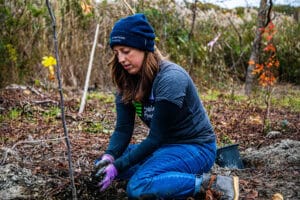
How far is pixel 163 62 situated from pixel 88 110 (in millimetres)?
3176

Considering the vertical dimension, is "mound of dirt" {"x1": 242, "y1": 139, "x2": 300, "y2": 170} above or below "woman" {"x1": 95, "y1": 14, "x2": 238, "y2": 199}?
below

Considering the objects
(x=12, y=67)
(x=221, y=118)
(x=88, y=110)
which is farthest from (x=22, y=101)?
(x=221, y=118)

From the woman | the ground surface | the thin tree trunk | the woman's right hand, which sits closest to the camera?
the woman

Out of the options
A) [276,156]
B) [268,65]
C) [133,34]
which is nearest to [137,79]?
[133,34]

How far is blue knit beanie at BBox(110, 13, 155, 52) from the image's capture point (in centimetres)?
260

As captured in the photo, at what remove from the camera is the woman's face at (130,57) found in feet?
8.70

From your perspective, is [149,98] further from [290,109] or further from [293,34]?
[293,34]

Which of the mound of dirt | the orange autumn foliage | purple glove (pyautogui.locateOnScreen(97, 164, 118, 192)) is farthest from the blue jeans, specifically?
the orange autumn foliage

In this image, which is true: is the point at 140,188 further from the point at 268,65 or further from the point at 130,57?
the point at 268,65

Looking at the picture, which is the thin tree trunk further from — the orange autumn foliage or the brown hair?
the brown hair

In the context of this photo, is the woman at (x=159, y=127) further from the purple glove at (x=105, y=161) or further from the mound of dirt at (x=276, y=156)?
the mound of dirt at (x=276, y=156)

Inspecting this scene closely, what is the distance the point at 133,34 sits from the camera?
2.60 metres

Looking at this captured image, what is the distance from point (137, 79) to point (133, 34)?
34 centimetres

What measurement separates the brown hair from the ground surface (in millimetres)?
554
